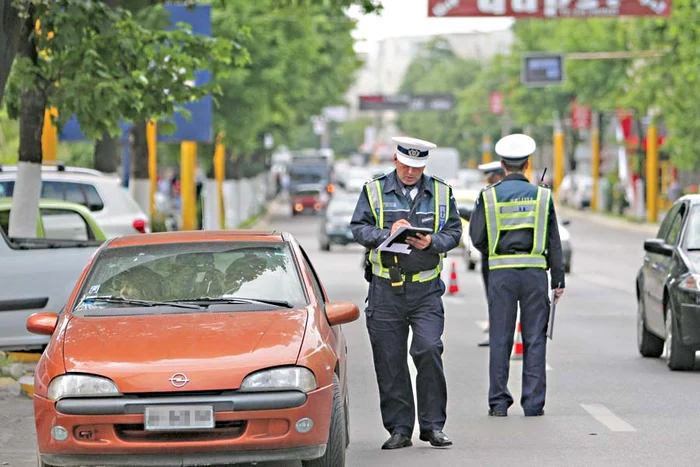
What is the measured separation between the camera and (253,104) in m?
41.9

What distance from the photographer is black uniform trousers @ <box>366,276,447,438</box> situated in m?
9.56

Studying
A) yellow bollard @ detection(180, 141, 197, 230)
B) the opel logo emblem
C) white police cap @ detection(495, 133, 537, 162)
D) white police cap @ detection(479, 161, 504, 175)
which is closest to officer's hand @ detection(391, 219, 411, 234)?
white police cap @ detection(495, 133, 537, 162)

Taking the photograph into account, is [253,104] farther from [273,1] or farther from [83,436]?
[83,436]

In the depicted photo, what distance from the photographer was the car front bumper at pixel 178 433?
26.0 ft

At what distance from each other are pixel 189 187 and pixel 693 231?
1088 inches

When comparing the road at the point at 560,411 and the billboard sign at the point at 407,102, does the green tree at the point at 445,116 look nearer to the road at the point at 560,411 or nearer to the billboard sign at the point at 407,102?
the billboard sign at the point at 407,102

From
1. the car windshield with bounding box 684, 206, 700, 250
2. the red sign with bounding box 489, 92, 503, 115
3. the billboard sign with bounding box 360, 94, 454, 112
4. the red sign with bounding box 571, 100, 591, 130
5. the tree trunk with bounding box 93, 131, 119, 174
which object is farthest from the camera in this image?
the billboard sign with bounding box 360, 94, 454, 112

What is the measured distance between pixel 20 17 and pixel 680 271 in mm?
5943

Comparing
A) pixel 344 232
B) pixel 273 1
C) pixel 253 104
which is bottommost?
pixel 344 232

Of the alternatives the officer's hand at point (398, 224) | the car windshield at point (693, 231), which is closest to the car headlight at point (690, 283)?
the car windshield at point (693, 231)

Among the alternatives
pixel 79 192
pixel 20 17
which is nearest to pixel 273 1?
pixel 79 192

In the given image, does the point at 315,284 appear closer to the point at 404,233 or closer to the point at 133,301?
the point at 404,233

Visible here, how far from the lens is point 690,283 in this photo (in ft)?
43.8

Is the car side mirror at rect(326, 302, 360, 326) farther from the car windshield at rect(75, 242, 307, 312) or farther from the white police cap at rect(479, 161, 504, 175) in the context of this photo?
the white police cap at rect(479, 161, 504, 175)
